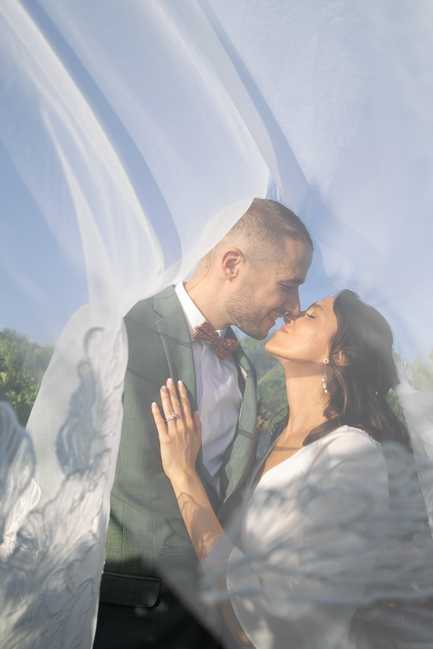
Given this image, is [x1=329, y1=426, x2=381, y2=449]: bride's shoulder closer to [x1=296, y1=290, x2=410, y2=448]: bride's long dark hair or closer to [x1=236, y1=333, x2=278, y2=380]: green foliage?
[x1=296, y1=290, x2=410, y2=448]: bride's long dark hair

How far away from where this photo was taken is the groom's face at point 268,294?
4.89ft

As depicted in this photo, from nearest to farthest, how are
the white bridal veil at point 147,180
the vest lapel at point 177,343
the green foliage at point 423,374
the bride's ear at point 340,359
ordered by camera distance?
1. the white bridal veil at point 147,180
2. the vest lapel at point 177,343
3. the bride's ear at point 340,359
4. the green foliage at point 423,374

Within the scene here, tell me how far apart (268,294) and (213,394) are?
1.25 ft

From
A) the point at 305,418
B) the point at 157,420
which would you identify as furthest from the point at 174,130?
the point at 305,418

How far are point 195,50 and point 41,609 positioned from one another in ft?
5.96

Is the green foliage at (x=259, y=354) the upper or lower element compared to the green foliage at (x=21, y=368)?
lower

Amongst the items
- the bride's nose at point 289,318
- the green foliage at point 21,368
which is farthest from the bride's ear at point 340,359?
the green foliage at point 21,368

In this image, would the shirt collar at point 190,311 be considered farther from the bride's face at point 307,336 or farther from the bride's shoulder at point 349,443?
the bride's shoulder at point 349,443

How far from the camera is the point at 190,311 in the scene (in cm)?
151

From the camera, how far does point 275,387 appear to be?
1565 mm

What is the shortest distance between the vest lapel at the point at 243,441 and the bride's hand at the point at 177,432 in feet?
0.45

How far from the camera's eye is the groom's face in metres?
1.49

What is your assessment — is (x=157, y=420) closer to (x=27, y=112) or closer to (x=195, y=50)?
(x=27, y=112)

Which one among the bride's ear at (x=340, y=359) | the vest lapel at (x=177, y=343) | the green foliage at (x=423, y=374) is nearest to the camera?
the vest lapel at (x=177, y=343)
